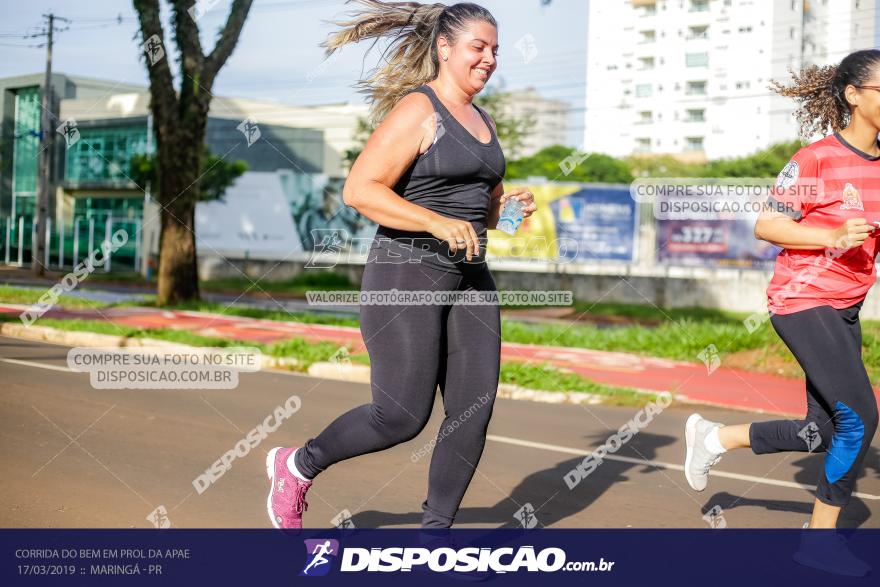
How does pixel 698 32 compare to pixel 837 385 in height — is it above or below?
above

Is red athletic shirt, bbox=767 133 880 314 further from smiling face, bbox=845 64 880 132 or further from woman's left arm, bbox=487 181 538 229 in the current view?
woman's left arm, bbox=487 181 538 229

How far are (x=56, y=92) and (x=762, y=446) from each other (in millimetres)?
43086

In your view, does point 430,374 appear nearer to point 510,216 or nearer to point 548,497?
point 510,216

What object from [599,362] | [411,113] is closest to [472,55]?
[411,113]

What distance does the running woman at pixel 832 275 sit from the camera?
11.3 feet

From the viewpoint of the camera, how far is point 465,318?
325cm

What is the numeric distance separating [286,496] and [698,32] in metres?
35.3

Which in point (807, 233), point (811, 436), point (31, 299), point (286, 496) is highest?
point (807, 233)

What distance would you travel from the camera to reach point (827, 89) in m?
3.89

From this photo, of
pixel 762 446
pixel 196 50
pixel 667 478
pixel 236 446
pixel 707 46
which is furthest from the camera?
pixel 707 46

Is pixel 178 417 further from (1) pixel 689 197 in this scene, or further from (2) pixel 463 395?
(1) pixel 689 197

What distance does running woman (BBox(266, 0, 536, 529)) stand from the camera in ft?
10.2

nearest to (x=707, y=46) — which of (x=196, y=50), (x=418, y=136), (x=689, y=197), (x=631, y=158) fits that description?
(x=689, y=197)

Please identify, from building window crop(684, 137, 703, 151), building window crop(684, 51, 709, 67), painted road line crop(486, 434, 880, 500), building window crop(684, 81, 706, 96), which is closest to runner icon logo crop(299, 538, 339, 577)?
painted road line crop(486, 434, 880, 500)
